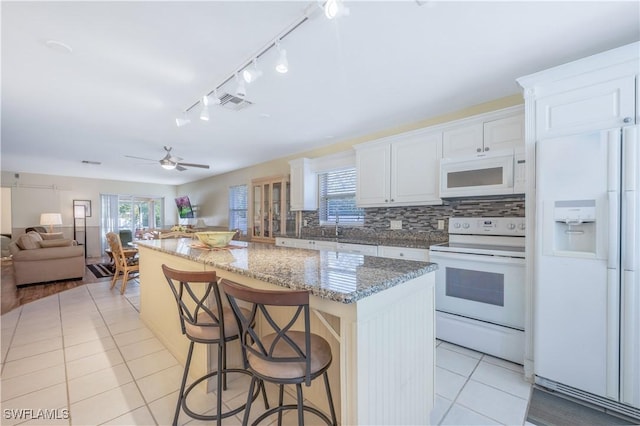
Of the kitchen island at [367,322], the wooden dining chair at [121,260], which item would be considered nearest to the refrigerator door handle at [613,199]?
the kitchen island at [367,322]

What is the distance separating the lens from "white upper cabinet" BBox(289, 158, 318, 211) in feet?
14.5

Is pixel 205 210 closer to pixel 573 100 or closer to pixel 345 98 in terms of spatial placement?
pixel 345 98

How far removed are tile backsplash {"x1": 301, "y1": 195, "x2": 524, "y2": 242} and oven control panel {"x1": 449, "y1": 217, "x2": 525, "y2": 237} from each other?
69 millimetres

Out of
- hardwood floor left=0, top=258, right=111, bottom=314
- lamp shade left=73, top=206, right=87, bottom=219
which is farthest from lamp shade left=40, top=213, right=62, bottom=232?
hardwood floor left=0, top=258, right=111, bottom=314

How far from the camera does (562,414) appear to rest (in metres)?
1.66

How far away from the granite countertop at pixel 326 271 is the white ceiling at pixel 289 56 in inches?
51.6

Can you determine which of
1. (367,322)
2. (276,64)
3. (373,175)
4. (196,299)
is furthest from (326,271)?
(373,175)

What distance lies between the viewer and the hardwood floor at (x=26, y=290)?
147 inches

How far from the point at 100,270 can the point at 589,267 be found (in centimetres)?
776

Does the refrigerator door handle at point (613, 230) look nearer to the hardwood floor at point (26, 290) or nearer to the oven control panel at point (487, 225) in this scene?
the oven control panel at point (487, 225)

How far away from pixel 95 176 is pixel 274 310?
28.2ft

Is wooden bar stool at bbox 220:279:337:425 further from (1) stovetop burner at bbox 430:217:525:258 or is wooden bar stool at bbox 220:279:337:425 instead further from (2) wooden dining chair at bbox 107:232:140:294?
(2) wooden dining chair at bbox 107:232:140:294

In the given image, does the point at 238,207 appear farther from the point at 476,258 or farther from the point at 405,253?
the point at 476,258

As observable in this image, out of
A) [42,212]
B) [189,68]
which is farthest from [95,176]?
[189,68]
